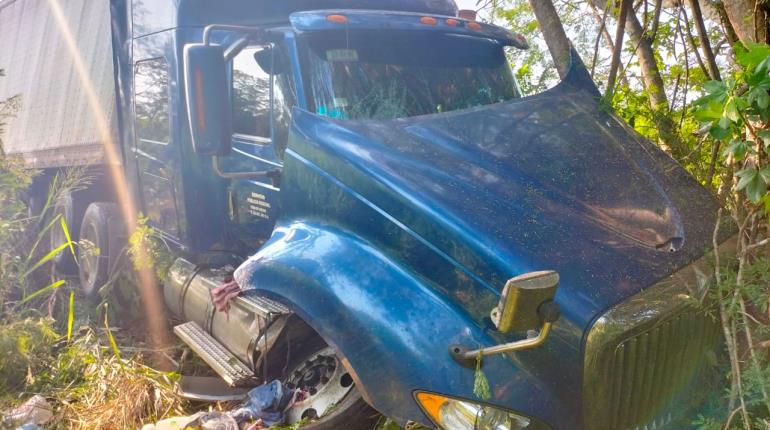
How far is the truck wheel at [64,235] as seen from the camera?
6.01 metres

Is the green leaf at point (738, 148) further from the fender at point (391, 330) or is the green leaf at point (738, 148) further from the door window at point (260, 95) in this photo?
the door window at point (260, 95)

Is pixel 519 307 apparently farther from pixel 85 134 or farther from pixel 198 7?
pixel 85 134

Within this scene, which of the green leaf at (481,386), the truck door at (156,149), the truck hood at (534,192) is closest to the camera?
the green leaf at (481,386)

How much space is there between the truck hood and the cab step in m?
1.19

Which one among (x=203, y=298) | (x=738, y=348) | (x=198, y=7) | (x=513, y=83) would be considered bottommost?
(x=203, y=298)

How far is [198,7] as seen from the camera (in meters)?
4.22

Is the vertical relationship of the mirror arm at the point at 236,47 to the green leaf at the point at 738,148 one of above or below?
above

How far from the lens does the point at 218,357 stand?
11.4ft

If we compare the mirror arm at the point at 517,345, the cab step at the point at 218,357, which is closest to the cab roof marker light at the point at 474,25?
the mirror arm at the point at 517,345

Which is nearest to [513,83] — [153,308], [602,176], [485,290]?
→ [602,176]

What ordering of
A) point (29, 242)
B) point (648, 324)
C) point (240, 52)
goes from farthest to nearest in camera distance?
point (29, 242), point (240, 52), point (648, 324)

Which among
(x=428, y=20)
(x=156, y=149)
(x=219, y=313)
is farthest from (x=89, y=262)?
(x=428, y=20)

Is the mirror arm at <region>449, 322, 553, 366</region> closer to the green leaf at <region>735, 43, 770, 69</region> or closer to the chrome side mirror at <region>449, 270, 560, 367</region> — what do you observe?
the chrome side mirror at <region>449, 270, 560, 367</region>

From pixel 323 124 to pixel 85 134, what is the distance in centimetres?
350
